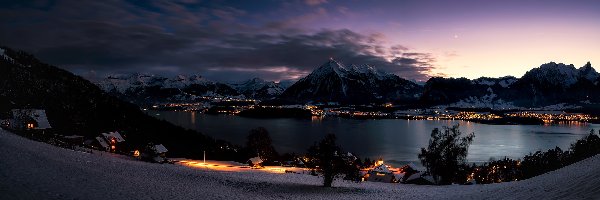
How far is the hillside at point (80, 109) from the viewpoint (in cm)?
7831

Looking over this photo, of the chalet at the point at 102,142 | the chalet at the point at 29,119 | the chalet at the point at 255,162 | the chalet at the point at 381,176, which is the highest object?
the chalet at the point at 29,119

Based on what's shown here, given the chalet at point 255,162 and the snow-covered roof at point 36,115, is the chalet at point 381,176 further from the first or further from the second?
the snow-covered roof at point 36,115

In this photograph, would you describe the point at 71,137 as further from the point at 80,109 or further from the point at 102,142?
the point at 80,109

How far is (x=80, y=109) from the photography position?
293ft

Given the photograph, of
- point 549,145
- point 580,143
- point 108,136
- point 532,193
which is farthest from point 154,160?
point 549,145

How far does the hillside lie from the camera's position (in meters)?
78.3

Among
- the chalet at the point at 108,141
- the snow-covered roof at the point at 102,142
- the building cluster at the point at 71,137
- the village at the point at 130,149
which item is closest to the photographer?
the village at the point at 130,149

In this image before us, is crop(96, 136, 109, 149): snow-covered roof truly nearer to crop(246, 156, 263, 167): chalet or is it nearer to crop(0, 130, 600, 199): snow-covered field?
crop(246, 156, 263, 167): chalet

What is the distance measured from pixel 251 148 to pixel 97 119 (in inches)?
1400

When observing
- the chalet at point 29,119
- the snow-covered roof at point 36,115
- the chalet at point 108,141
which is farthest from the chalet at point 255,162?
the snow-covered roof at point 36,115

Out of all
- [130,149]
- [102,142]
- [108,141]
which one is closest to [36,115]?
[102,142]

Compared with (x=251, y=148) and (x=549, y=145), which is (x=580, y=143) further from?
(x=549, y=145)

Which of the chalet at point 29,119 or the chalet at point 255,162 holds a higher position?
the chalet at point 29,119

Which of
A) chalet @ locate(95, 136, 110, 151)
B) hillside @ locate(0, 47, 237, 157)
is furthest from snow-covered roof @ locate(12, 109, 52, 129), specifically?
chalet @ locate(95, 136, 110, 151)
